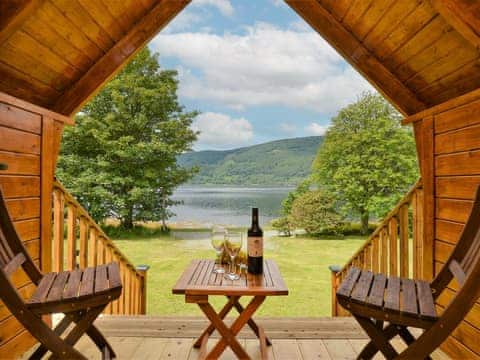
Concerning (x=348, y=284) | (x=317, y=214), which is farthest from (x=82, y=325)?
(x=317, y=214)

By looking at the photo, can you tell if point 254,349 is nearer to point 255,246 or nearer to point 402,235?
point 255,246

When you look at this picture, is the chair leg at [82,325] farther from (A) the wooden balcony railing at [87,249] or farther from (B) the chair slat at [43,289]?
(A) the wooden balcony railing at [87,249]

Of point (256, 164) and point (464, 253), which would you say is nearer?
point (464, 253)

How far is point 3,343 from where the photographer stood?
5.83ft

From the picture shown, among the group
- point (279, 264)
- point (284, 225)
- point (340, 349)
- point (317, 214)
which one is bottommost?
point (279, 264)

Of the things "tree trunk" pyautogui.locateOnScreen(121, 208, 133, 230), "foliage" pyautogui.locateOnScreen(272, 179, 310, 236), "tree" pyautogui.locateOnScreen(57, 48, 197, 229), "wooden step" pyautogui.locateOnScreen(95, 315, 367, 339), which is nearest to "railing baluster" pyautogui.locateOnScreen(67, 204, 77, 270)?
"wooden step" pyautogui.locateOnScreen(95, 315, 367, 339)

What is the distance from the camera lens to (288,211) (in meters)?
10.1

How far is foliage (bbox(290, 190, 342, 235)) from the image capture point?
9359 millimetres

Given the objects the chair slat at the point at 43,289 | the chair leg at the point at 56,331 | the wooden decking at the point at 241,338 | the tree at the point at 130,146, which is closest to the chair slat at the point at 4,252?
the chair slat at the point at 43,289

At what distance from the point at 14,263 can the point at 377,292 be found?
70.0 inches

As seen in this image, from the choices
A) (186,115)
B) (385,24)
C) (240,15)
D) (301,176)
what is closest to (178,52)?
(240,15)

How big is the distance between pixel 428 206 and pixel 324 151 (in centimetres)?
865

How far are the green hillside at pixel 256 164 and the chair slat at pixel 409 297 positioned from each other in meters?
8.47

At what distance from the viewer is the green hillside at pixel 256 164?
1048 cm
